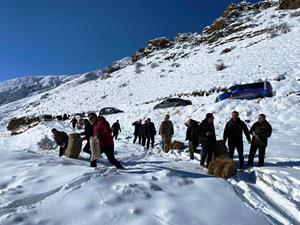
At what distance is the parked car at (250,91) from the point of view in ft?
87.1

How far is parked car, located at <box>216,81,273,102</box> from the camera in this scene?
26545mm

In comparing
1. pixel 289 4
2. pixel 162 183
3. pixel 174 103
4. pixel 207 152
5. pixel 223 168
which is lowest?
pixel 162 183

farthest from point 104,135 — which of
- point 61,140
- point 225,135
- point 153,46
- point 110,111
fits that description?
point 153,46

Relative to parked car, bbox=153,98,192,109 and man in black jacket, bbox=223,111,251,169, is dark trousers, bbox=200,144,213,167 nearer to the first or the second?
man in black jacket, bbox=223,111,251,169

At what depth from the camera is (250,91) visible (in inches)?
1109

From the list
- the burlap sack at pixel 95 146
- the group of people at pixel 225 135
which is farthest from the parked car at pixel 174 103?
the burlap sack at pixel 95 146

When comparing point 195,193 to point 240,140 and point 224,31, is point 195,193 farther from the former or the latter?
point 224,31

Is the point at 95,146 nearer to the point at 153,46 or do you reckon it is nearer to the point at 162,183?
the point at 162,183

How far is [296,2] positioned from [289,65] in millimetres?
35364

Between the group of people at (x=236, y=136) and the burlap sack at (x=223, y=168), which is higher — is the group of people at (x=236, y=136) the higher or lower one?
the higher one

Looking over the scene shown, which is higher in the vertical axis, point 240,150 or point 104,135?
point 104,135

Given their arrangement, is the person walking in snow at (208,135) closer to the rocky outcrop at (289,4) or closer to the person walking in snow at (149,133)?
the person walking in snow at (149,133)

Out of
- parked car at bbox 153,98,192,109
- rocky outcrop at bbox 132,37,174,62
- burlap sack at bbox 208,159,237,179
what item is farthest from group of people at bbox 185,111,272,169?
rocky outcrop at bbox 132,37,174,62

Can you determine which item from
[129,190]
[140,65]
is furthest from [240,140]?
[140,65]
